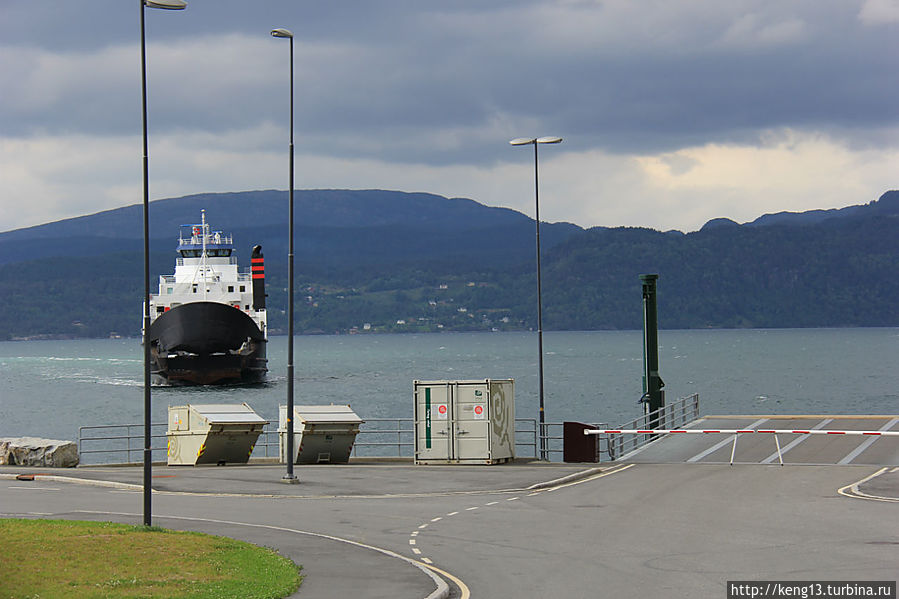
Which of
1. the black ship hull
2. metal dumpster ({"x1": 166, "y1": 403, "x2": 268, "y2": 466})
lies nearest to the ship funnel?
the black ship hull

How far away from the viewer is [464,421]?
1250 inches

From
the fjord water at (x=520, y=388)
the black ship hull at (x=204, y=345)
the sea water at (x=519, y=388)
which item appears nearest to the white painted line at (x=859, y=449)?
the sea water at (x=519, y=388)

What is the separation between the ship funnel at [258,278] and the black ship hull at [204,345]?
468cm

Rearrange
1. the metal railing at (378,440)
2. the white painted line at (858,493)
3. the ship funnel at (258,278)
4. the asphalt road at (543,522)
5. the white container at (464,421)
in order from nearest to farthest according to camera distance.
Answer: the asphalt road at (543,522), the white painted line at (858,493), the white container at (464,421), the metal railing at (378,440), the ship funnel at (258,278)

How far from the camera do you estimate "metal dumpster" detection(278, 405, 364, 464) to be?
105ft

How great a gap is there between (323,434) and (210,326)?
190 ft

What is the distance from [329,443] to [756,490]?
41.6 ft

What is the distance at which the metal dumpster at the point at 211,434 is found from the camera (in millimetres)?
31734

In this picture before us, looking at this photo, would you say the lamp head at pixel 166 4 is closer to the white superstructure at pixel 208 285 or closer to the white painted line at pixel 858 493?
the white painted line at pixel 858 493

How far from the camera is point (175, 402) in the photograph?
280 ft

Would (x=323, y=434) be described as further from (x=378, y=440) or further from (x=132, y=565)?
(x=378, y=440)

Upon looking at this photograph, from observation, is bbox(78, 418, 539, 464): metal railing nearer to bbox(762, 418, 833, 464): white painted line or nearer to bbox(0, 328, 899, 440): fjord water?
bbox(0, 328, 899, 440): fjord water

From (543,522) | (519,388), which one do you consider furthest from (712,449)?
(519,388)

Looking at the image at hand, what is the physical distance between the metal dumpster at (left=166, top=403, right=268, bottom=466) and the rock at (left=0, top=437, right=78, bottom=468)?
2808mm
